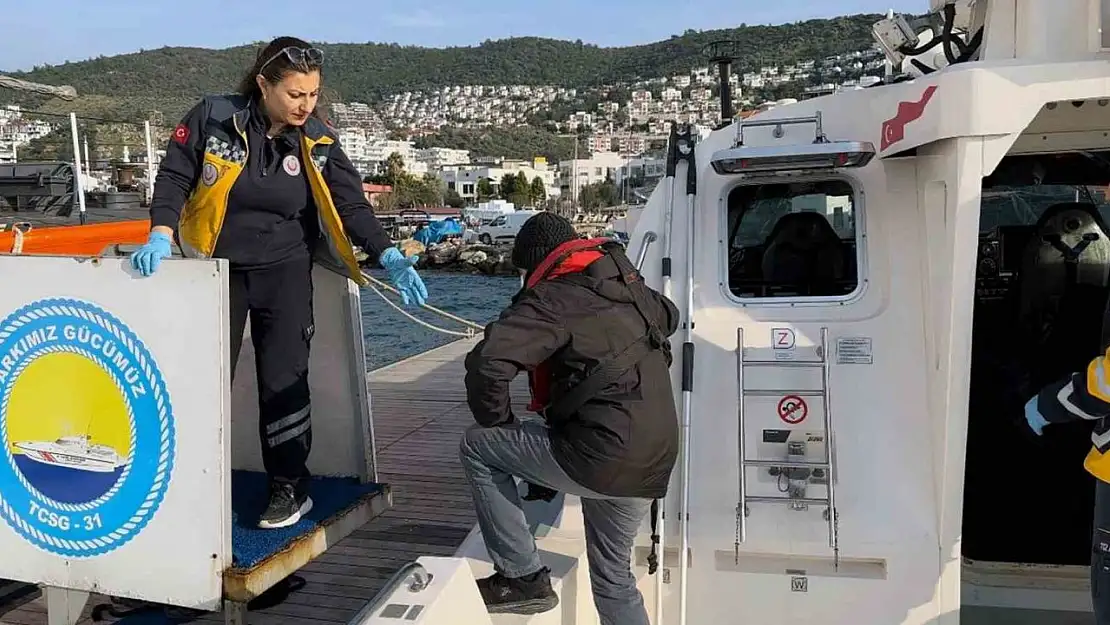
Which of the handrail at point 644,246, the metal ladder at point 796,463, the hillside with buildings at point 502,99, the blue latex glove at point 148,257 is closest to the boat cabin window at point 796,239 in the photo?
the handrail at point 644,246

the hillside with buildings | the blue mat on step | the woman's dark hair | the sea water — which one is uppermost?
the hillside with buildings

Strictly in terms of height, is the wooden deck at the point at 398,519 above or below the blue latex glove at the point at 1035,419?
below

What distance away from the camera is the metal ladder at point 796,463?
10.8 feet

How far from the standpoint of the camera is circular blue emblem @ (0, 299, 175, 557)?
2.54 metres

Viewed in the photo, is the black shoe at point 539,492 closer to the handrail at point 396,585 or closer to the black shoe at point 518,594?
the black shoe at point 518,594

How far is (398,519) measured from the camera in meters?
4.79

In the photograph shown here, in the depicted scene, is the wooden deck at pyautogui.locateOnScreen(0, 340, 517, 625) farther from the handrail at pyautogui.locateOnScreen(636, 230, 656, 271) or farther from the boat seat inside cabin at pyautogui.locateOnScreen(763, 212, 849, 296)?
the boat seat inside cabin at pyautogui.locateOnScreen(763, 212, 849, 296)

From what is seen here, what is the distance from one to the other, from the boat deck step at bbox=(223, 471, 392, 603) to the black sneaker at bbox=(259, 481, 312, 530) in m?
0.02

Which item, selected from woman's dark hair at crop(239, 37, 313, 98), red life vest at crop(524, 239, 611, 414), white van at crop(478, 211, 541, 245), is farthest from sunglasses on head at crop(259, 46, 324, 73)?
white van at crop(478, 211, 541, 245)

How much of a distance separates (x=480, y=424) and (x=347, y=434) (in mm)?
1229

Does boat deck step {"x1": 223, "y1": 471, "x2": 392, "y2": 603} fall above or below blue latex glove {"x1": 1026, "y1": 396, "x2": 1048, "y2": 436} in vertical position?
below

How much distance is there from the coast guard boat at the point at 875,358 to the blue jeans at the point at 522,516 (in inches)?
8.3

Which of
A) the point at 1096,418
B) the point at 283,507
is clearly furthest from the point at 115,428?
the point at 1096,418

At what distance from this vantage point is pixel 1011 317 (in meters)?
4.34
